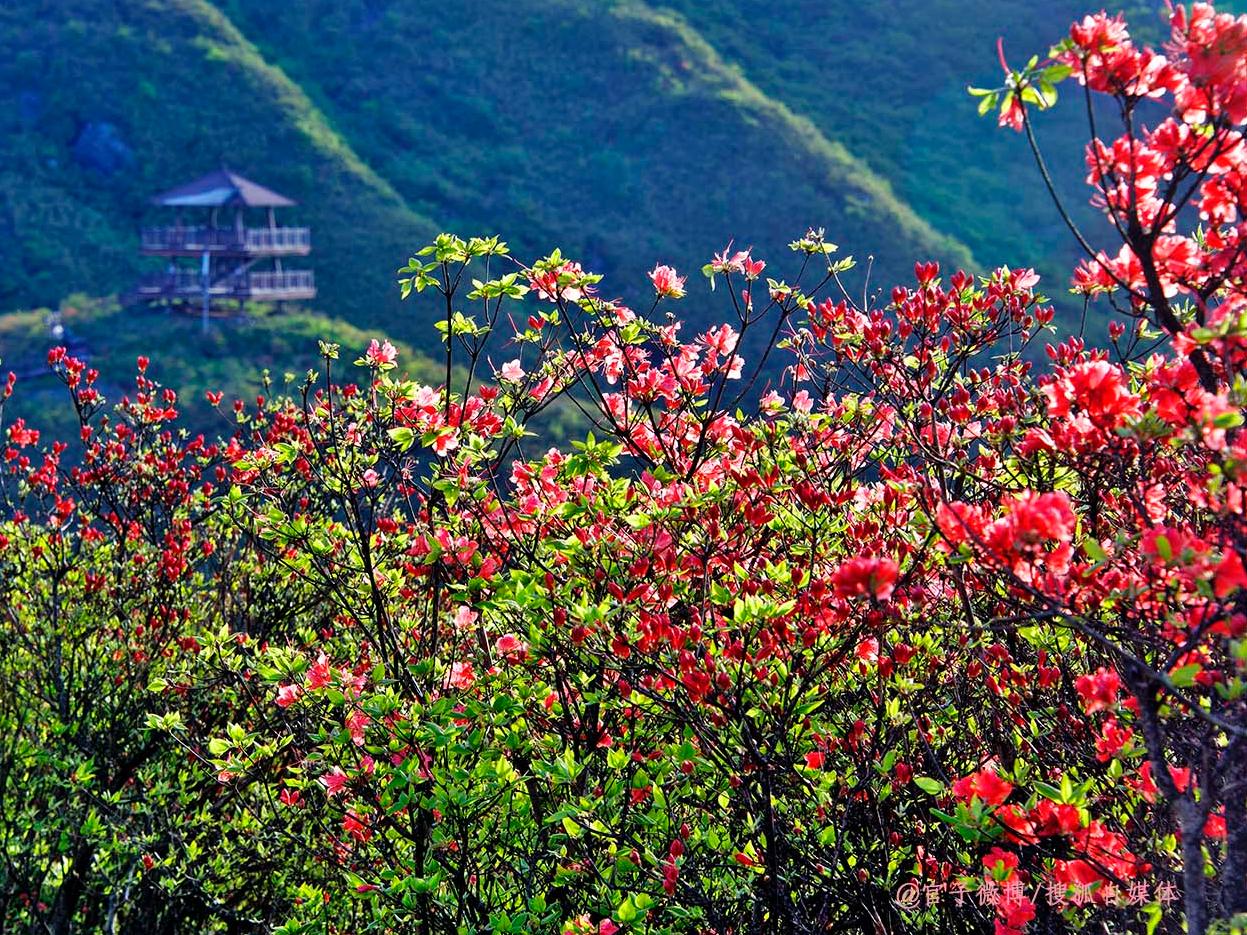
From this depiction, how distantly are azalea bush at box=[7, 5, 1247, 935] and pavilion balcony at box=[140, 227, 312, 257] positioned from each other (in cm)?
2392

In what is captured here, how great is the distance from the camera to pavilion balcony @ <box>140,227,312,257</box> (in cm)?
2694

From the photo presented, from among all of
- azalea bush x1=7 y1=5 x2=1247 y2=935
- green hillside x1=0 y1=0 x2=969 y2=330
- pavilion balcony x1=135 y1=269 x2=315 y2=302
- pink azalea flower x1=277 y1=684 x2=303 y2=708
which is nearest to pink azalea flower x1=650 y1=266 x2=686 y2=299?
azalea bush x1=7 y1=5 x2=1247 y2=935

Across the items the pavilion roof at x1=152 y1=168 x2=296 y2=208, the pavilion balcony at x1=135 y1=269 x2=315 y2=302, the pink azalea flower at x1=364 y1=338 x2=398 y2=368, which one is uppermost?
the pavilion roof at x1=152 y1=168 x2=296 y2=208

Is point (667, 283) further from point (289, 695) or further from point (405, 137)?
point (405, 137)

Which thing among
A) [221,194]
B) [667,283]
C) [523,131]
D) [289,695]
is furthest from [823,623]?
[523,131]

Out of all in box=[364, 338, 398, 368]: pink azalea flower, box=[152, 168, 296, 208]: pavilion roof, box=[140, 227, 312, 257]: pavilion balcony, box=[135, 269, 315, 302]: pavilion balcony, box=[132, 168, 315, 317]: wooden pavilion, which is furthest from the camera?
box=[135, 269, 315, 302]: pavilion balcony

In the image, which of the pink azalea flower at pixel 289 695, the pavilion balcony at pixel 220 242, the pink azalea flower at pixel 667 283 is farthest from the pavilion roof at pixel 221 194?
the pink azalea flower at pixel 289 695

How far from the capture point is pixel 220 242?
89.4ft

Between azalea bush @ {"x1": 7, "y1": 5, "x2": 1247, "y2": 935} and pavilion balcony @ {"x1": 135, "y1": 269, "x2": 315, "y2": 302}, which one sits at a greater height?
azalea bush @ {"x1": 7, "y1": 5, "x2": 1247, "y2": 935}

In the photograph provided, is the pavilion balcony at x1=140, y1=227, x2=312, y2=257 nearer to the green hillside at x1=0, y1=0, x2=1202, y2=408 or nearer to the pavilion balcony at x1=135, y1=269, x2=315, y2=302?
the pavilion balcony at x1=135, y1=269, x2=315, y2=302

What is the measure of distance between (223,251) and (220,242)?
1.37 feet

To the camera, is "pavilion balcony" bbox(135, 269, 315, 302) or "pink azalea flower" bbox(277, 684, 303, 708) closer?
"pink azalea flower" bbox(277, 684, 303, 708)

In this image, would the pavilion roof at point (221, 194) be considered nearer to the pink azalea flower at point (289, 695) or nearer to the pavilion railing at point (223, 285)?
the pavilion railing at point (223, 285)

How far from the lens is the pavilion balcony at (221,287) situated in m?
27.2
